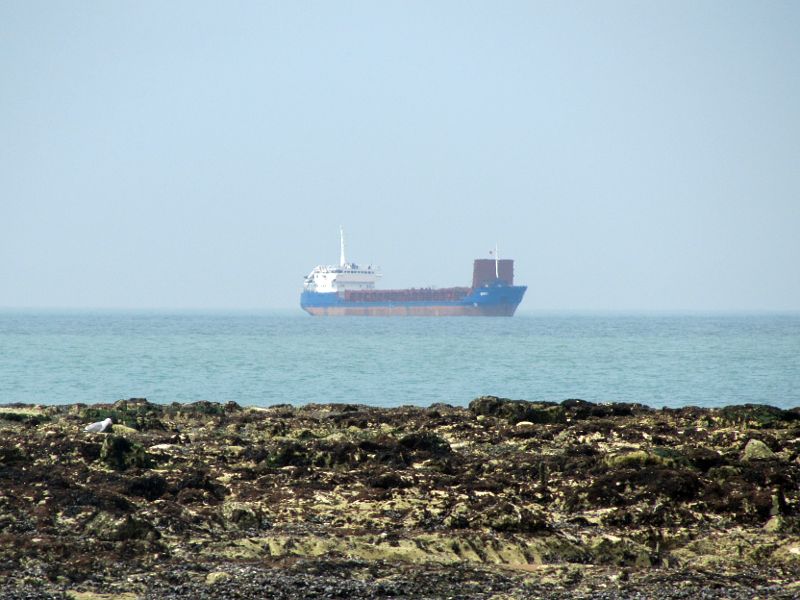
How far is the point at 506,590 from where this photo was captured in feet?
33.0

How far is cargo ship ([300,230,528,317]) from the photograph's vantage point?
170375 millimetres

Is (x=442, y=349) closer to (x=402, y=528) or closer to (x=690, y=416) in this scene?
(x=690, y=416)

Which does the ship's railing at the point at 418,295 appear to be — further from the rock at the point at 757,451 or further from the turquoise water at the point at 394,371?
the rock at the point at 757,451

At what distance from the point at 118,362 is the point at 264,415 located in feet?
161

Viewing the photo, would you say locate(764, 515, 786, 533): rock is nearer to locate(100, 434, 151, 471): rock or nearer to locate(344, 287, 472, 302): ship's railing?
locate(100, 434, 151, 471): rock

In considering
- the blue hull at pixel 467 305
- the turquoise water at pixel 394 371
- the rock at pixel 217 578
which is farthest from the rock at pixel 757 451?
the blue hull at pixel 467 305

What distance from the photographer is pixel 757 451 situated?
15.1 m

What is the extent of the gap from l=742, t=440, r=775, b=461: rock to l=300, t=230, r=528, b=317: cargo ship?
503ft

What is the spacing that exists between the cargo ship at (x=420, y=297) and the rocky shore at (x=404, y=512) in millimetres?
152583

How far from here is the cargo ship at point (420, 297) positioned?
17038 cm

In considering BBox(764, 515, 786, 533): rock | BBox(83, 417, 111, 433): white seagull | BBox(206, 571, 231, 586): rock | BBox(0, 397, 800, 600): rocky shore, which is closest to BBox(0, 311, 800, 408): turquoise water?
BBox(83, 417, 111, 433): white seagull

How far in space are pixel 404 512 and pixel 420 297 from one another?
535ft

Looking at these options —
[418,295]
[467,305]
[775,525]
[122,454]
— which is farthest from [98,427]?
[418,295]

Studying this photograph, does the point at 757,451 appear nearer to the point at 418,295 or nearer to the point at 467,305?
the point at 467,305
